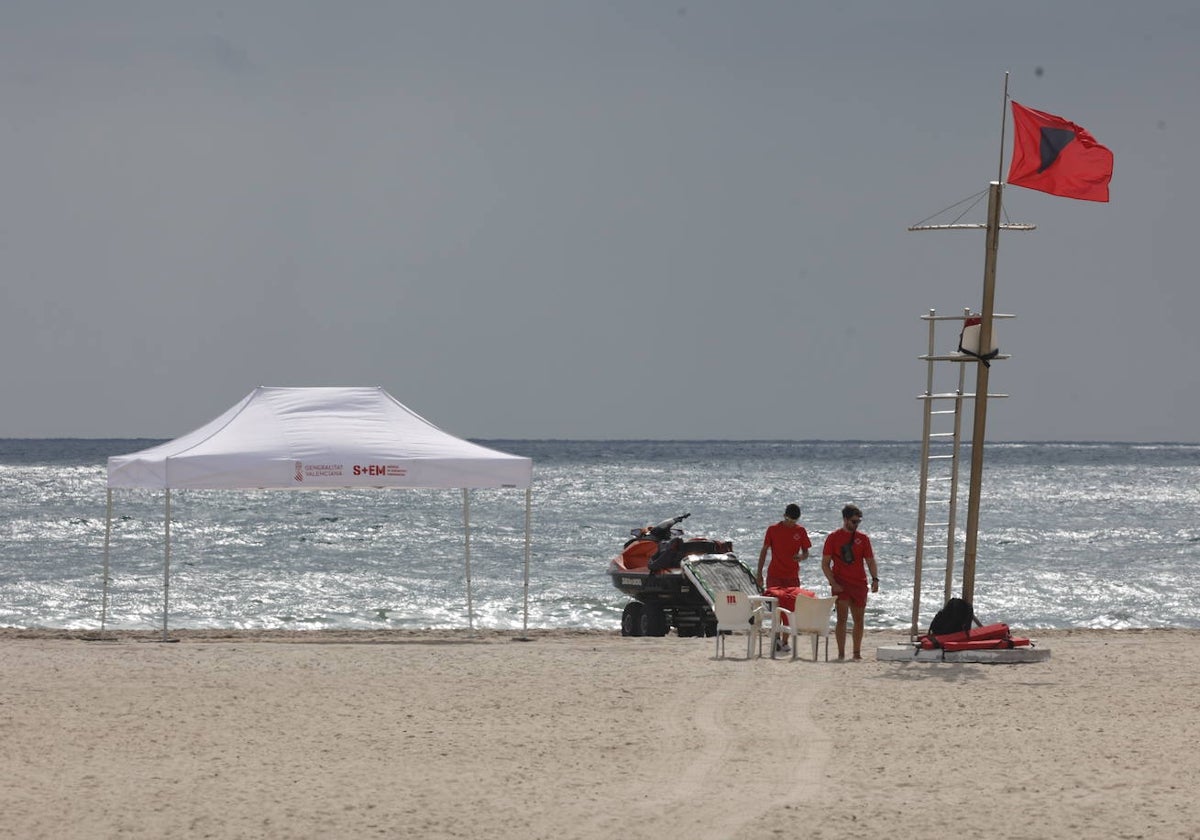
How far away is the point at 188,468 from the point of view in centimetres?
1298

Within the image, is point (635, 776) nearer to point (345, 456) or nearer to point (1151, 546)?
point (345, 456)

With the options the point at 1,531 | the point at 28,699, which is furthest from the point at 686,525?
the point at 28,699

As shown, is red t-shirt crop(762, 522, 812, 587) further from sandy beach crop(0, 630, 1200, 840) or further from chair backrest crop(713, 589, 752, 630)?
sandy beach crop(0, 630, 1200, 840)

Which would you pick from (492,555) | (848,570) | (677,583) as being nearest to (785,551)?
(848,570)

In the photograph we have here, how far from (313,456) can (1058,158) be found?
6500 millimetres

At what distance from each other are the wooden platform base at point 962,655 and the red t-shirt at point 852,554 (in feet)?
2.06

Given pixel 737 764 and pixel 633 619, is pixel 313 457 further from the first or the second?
pixel 737 764

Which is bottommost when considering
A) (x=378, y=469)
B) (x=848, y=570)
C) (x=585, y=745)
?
(x=585, y=745)

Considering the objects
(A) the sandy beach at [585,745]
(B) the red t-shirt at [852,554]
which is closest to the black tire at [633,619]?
(A) the sandy beach at [585,745]

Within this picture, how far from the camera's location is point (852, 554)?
12.5 meters

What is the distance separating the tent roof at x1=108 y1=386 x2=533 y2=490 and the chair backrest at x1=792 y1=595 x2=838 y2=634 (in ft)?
8.72

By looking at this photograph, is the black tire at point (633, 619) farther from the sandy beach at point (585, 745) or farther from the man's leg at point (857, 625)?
the man's leg at point (857, 625)

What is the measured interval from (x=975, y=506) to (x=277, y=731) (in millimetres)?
5719

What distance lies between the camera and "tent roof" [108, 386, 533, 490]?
13.0m
